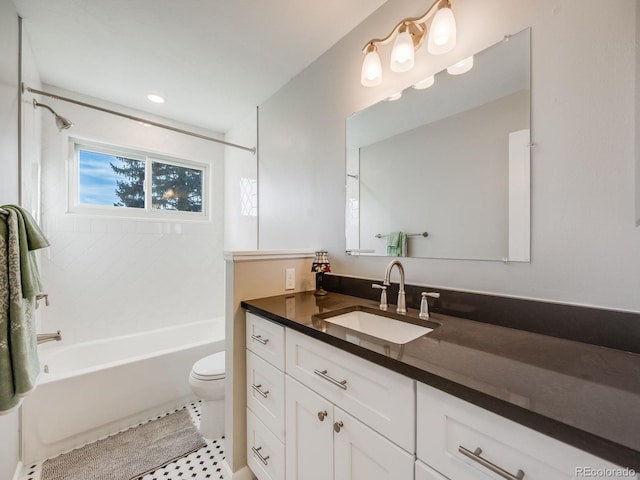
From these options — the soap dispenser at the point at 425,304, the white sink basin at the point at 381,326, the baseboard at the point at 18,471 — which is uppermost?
the soap dispenser at the point at 425,304

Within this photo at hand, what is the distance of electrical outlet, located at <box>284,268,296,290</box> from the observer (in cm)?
153

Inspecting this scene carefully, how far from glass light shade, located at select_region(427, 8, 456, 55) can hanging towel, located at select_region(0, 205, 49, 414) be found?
172cm

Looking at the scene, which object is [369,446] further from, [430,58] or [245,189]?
[245,189]

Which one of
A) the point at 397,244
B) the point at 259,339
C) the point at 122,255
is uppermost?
the point at 397,244

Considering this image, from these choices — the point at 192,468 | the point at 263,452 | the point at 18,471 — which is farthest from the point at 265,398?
the point at 18,471

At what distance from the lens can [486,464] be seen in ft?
1.71

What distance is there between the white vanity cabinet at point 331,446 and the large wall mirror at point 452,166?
2.47 feet

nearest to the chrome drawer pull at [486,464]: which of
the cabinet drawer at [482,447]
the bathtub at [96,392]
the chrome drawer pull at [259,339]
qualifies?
the cabinet drawer at [482,447]

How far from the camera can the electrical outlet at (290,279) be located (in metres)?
1.53

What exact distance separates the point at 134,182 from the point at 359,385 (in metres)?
2.83

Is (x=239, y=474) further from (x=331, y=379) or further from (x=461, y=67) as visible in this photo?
(x=461, y=67)

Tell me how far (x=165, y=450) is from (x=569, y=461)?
1939 mm

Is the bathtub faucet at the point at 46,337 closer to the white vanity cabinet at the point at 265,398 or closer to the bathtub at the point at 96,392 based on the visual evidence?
the bathtub at the point at 96,392

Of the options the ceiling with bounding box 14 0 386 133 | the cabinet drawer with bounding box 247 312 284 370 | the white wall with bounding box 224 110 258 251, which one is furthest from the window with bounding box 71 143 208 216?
the cabinet drawer with bounding box 247 312 284 370
